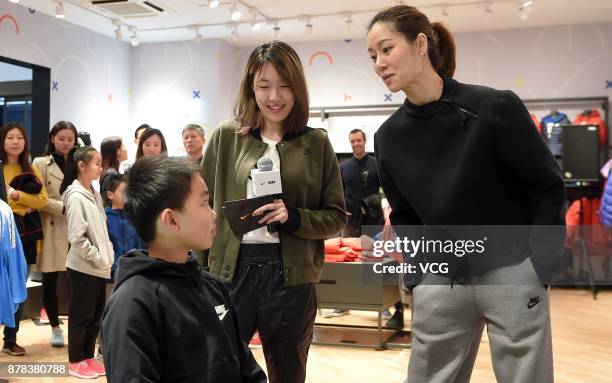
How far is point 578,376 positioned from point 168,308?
337 cm

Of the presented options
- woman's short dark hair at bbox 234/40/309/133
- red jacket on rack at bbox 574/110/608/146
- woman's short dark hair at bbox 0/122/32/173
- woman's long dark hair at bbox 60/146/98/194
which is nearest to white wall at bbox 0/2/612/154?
red jacket on rack at bbox 574/110/608/146

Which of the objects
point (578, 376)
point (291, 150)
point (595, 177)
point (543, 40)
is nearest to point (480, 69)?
point (543, 40)

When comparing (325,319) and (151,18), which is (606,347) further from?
(151,18)

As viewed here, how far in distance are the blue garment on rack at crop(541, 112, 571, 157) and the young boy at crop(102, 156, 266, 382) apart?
7.28m

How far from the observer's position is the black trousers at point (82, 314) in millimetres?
3777

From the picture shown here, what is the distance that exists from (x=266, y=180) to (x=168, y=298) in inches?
22.5

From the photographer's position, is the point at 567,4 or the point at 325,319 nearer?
the point at 325,319

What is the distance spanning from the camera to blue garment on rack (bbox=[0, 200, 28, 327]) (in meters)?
3.16

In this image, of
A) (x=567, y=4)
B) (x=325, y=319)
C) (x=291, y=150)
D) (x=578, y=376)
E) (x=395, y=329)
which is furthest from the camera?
(x=567, y=4)

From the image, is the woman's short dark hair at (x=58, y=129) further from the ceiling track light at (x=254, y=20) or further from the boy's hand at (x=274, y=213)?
the boy's hand at (x=274, y=213)

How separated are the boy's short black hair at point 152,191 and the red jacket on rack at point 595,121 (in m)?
7.44

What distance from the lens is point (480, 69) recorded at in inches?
332

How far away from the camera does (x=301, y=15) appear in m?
7.65

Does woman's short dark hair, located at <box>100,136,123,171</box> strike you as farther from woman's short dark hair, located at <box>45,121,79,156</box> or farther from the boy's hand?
the boy's hand
